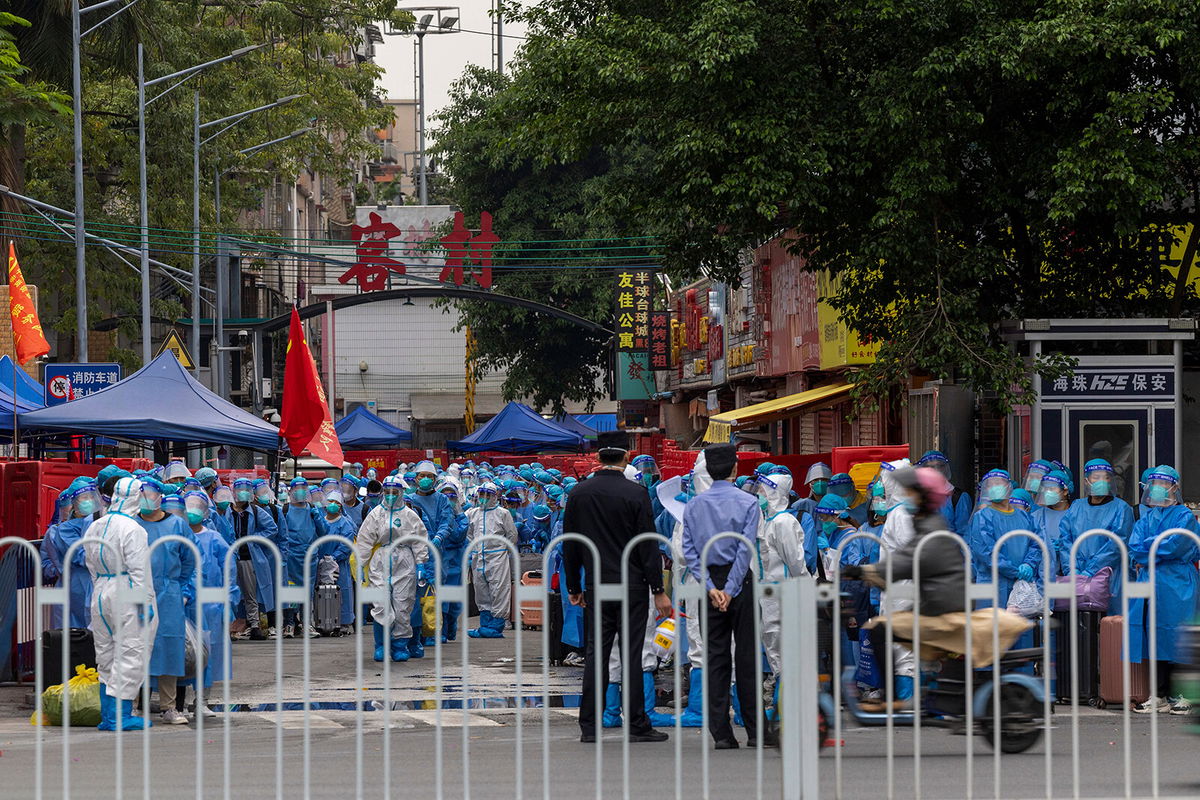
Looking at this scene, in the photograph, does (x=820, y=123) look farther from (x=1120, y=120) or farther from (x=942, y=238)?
(x=1120, y=120)

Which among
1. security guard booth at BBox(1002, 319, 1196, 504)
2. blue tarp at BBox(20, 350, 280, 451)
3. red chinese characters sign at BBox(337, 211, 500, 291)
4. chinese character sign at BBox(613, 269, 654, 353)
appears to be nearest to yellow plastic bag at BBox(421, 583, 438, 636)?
blue tarp at BBox(20, 350, 280, 451)

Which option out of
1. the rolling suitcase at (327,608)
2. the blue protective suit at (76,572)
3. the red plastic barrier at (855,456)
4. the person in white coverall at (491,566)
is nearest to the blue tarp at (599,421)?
the person in white coverall at (491,566)

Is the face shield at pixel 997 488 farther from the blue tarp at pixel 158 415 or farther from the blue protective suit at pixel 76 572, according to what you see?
the blue tarp at pixel 158 415

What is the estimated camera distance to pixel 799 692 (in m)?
6.46

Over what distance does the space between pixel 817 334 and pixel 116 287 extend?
55.0 feet

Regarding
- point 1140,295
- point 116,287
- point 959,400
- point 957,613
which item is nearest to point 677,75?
point 959,400

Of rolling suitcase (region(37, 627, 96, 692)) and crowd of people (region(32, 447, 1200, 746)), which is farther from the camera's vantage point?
rolling suitcase (region(37, 627, 96, 692))

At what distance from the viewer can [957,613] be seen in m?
8.23

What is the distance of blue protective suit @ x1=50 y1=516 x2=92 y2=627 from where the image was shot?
12558 mm

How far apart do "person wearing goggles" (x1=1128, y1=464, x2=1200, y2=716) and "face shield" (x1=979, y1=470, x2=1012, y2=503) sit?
39.9 inches

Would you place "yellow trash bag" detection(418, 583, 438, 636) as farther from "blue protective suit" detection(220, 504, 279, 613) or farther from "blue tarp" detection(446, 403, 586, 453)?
"blue tarp" detection(446, 403, 586, 453)

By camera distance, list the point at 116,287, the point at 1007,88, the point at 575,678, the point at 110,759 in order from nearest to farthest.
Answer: the point at 110,759 < the point at 575,678 < the point at 1007,88 < the point at 116,287

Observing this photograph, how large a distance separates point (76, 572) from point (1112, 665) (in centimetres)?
778

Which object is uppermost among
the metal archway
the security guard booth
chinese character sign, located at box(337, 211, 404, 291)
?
chinese character sign, located at box(337, 211, 404, 291)
